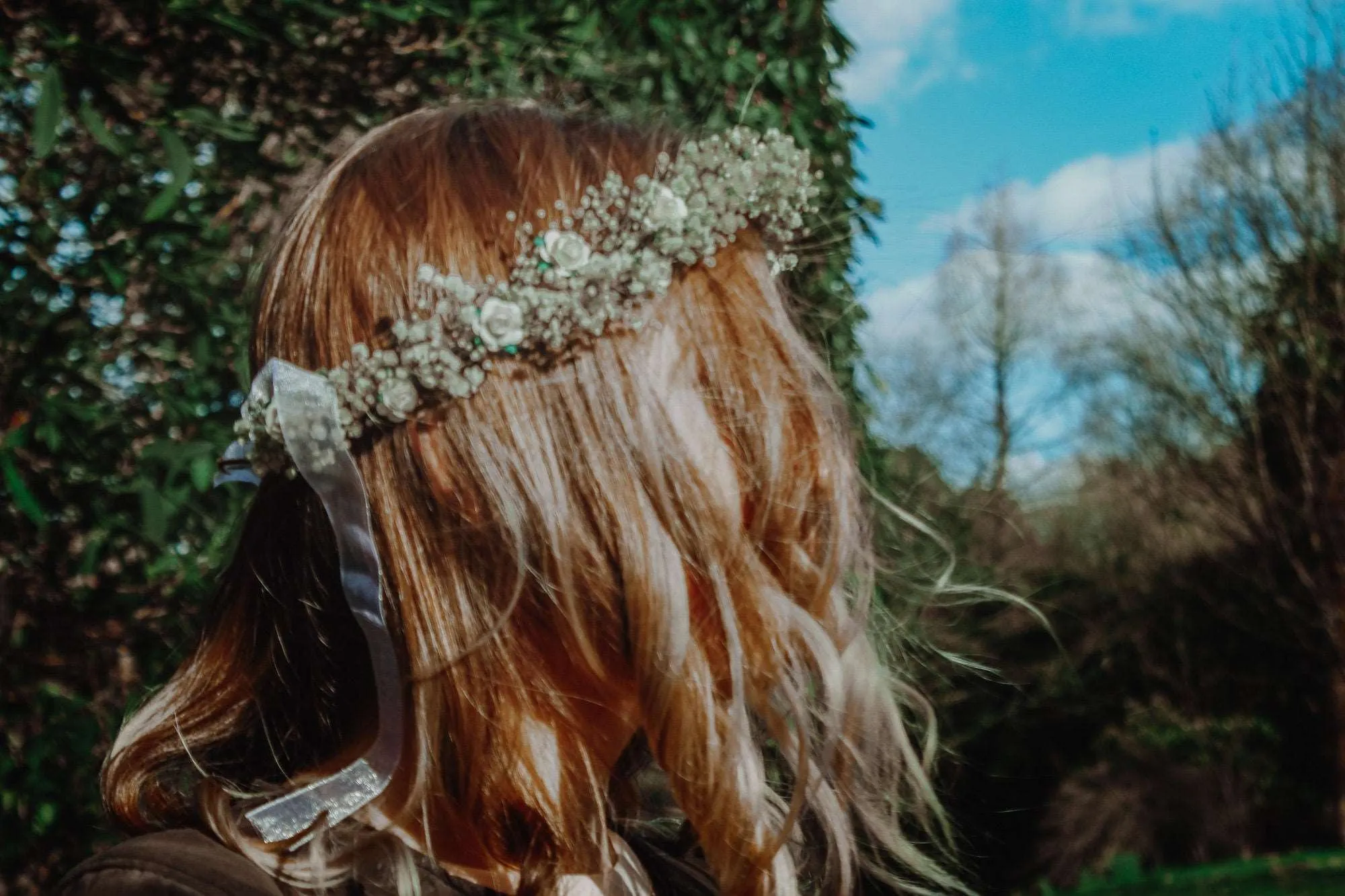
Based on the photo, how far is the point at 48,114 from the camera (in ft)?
5.59

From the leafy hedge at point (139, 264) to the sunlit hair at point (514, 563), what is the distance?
→ 1.77 feet

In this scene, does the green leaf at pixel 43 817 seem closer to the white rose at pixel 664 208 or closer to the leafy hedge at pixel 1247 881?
the white rose at pixel 664 208

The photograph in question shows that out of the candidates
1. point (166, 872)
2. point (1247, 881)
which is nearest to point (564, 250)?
point (166, 872)

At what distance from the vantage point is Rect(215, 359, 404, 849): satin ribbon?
44.4 inches

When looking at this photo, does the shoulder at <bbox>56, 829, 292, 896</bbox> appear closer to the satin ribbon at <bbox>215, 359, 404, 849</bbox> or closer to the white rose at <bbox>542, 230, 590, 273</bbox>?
the satin ribbon at <bbox>215, 359, 404, 849</bbox>

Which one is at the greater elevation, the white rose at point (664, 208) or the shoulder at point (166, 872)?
the white rose at point (664, 208)

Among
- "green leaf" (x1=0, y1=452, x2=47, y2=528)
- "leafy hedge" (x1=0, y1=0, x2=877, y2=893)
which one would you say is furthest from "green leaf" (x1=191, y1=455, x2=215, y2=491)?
"green leaf" (x1=0, y1=452, x2=47, y2=528)

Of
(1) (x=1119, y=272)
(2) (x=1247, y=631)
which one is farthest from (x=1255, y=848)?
(1) (x=1119, y=272)

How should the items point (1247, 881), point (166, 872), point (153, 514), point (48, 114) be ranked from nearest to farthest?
point (166, 872) → point (48, 114) → point (153, 514) → point (1247, 881)

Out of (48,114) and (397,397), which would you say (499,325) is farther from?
(48,114)

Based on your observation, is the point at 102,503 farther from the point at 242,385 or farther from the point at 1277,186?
the point at 1277,186

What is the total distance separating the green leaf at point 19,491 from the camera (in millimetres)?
1771

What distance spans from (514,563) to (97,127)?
118cm

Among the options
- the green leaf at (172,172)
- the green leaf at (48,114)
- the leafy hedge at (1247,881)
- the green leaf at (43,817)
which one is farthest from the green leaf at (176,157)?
the leafy hedge at (1247,881)
